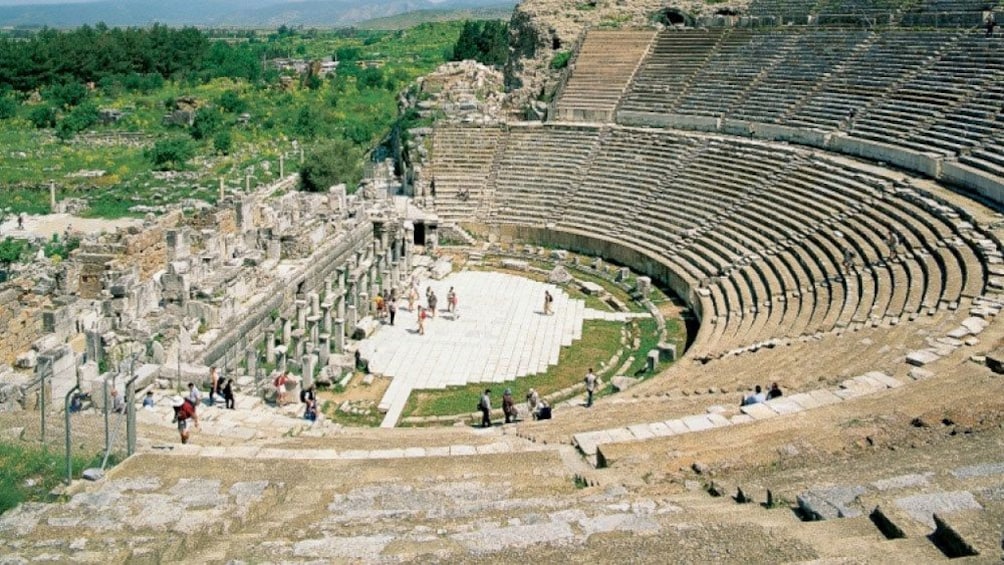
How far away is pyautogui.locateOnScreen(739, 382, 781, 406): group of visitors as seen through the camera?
44.7 ft

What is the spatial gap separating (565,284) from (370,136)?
28.9 metres

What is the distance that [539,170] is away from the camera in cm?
3234

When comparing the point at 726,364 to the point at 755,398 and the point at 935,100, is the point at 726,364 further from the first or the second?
the point at 935,100

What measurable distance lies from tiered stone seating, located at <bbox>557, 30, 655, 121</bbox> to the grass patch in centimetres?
1388

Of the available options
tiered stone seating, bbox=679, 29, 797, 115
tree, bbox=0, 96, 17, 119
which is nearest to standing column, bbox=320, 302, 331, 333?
tiered stone seating, bbox=679, 29, 797, 115

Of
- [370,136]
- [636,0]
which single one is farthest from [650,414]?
[370,136]

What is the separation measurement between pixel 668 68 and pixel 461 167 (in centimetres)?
864

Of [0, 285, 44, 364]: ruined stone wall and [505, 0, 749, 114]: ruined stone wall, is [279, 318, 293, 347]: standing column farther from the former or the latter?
[505, 0, 749, 114]: ruined stone wall

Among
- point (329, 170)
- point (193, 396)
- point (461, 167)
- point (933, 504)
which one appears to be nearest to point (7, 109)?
point (329, 170)

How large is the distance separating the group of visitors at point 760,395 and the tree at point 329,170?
24516 mm

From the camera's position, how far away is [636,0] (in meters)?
41.0

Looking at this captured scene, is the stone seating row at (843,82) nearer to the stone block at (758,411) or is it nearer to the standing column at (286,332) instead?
the stone block at (758,411)

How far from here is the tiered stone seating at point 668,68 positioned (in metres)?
34.1

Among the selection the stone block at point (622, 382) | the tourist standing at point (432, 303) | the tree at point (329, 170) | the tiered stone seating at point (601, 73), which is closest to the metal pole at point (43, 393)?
the tourist standing at point (432, 303)
